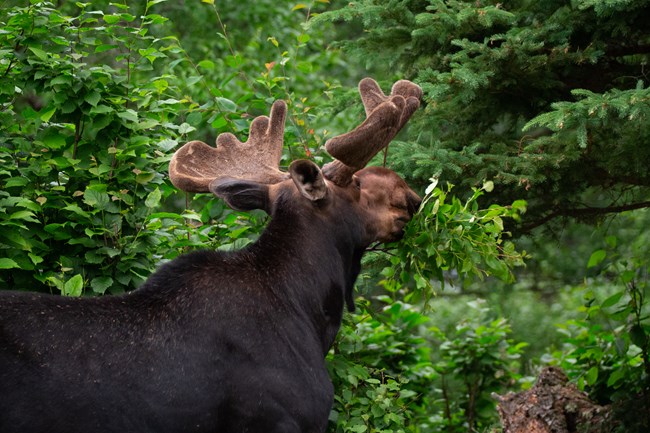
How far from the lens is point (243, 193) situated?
525 centimetres

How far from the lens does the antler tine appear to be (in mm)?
5465

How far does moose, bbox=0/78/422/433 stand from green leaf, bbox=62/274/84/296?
67cm

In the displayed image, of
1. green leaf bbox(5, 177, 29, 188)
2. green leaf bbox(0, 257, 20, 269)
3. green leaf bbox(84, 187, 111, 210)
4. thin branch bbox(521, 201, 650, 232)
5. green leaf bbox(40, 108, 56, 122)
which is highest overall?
green leaf bbox(40, 108, 56, 122)

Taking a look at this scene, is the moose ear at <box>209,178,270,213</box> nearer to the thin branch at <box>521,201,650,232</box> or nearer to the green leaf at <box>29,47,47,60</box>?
the green leaf at <box>29,47,47,60</box>

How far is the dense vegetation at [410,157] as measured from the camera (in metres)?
5.83

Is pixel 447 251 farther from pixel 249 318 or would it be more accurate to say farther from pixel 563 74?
pixel 563 74

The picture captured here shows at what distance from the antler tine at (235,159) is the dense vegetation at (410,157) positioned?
0.43 meters

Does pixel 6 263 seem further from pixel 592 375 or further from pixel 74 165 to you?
pixel 592 375

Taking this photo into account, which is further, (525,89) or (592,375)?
(592,375)

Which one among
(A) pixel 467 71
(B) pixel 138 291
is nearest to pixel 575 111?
(A) pixel 467 71

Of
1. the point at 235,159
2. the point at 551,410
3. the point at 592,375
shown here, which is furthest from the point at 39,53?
the point at 592,375

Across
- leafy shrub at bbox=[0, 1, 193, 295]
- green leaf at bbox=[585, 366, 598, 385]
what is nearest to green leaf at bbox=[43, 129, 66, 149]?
leafy shrub at bbox=[0, 1, 193, 295]

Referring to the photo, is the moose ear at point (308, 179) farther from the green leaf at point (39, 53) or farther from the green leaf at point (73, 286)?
the green leaf at point (39, 53)

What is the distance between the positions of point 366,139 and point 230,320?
41.7 inches
